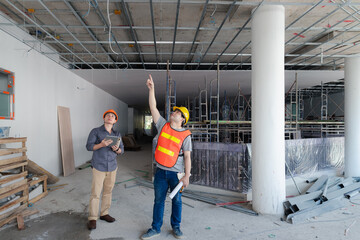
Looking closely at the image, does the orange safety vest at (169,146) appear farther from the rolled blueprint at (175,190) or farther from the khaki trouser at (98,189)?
the khaki trouser at (98,189)

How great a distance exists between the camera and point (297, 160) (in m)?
5.62

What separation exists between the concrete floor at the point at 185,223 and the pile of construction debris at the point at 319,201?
112 mm

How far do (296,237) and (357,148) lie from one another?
179 inches

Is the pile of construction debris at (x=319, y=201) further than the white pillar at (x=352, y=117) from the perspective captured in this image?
No

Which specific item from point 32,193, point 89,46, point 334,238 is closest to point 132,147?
point 89,46

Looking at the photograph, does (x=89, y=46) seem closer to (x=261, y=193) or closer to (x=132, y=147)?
(x=261, y=193)

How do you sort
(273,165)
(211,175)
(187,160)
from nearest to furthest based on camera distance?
(187,160)
(273,165)
(211,175)

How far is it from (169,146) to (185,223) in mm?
1515

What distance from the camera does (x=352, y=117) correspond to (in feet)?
19.8

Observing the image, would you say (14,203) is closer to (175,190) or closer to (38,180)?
(38,180)

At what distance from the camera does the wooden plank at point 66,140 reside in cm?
665

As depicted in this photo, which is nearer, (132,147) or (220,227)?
(220,227)

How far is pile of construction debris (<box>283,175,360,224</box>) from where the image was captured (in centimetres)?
360

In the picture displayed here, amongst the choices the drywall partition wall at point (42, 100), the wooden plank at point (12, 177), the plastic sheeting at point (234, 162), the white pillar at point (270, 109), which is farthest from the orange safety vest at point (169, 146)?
the drywall partition wall at point (42, 100)
